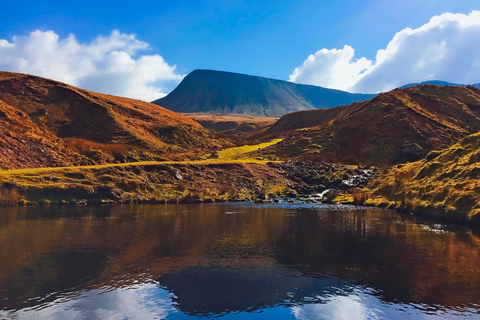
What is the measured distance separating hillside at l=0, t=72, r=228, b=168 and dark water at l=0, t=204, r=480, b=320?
47.0 metres

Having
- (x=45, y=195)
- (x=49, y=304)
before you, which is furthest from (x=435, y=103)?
(x=49, y=304)

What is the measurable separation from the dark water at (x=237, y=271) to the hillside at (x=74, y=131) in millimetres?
47047

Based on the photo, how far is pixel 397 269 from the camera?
66.5 feet

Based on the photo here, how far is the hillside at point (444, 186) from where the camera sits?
37.2 m

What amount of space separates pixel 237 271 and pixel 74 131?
92241 mm

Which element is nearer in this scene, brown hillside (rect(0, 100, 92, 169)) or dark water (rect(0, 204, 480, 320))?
dark water (rect(0, 204, 480, 320))

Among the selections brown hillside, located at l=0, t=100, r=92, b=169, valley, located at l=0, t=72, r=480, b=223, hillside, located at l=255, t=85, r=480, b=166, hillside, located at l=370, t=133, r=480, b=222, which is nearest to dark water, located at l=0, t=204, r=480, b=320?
hillside, located at l=370, t=133, r=480, b=222

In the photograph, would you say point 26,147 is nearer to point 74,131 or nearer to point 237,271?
point 74,131

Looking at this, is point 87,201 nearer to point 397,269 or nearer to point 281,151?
point 397,269

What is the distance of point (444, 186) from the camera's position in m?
41.6

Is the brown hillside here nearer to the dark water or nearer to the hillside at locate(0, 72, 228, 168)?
the hillside at locate(0, 72, 228, 168)

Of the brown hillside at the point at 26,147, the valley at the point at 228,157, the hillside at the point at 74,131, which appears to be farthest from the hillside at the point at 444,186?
the brown hillside at the point at 26,147

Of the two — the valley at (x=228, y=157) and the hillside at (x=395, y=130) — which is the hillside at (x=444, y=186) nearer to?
the valley at (x=228, y=157)

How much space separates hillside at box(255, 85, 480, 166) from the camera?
100 m
